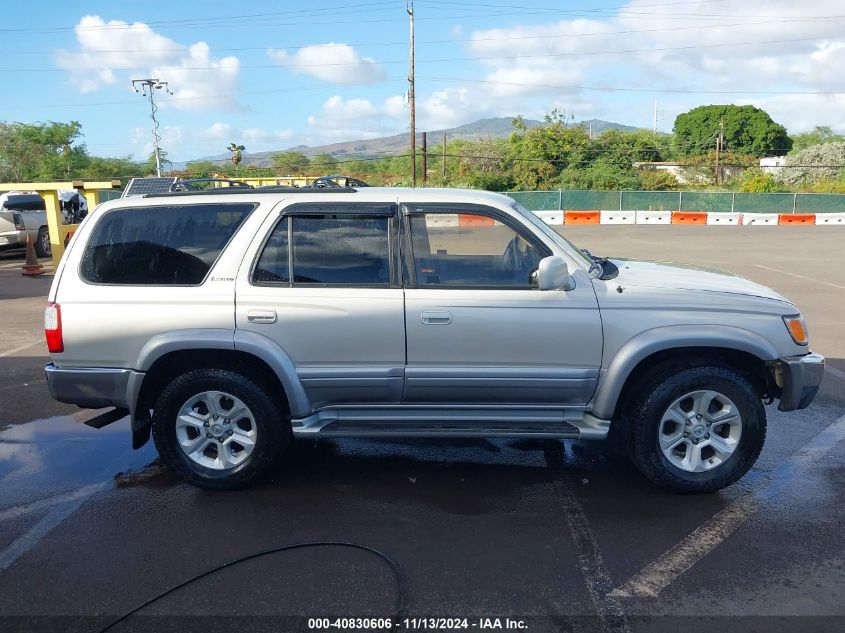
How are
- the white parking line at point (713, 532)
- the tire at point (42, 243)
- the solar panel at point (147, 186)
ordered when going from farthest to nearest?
1. the tire at point (42, 243)
2. the solar panel at point (147, 186)
3. the white parking line at point (713, 532)

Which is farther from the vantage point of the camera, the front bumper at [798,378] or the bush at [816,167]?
the bush at [816,167]

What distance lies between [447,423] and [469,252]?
43.7 inches

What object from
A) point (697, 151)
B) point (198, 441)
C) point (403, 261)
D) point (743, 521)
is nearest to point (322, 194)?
point (403, 261)

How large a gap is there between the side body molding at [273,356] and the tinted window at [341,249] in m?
0.43

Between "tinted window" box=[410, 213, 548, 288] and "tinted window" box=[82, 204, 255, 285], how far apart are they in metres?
1.15

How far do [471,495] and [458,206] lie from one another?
1.82 m

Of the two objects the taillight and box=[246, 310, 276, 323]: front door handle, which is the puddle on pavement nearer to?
the taillight

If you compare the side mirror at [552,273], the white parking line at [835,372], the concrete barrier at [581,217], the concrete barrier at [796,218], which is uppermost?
the concrete barrier at [581,217]

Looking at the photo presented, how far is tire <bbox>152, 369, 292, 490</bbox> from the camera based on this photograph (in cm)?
436

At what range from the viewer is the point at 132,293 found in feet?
14.1

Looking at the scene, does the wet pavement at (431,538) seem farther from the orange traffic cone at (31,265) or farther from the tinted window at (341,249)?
the orange traffic cone at (31,265)

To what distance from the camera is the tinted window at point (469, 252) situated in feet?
14.3

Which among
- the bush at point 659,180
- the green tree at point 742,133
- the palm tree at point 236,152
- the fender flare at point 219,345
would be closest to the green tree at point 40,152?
the palm tree at point 236,152

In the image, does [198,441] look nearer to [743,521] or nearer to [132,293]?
[132,293]
